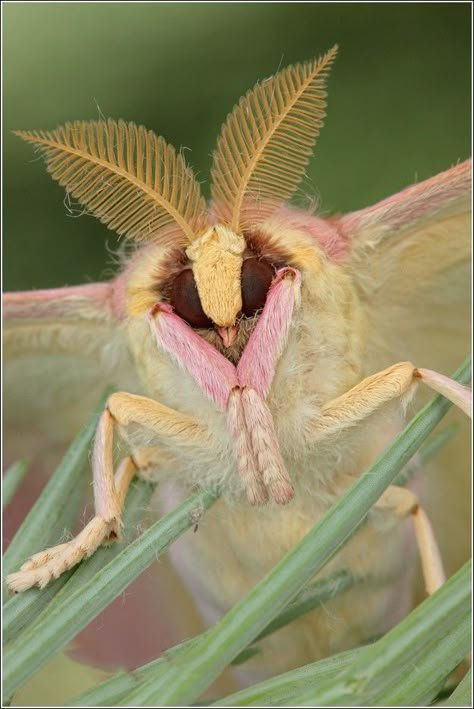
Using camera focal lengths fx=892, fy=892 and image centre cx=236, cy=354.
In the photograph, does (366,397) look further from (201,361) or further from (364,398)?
(201,361)

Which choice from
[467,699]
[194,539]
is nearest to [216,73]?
[194,539]

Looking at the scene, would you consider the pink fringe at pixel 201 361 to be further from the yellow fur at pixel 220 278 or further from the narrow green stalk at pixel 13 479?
the narrow green stalk at pixel 13 479

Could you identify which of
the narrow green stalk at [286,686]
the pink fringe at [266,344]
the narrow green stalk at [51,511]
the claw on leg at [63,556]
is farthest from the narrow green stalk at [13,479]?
the narrow green stalk at [286,686]

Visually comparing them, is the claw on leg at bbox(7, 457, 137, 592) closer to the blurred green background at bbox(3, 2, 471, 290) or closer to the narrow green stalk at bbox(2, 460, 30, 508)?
the narrow green stalk at bbox(2, 460, 30, 508)

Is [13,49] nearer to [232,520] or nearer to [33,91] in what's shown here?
[33,91]

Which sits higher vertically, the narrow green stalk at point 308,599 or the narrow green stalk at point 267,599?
the narrow green stalk at point 267,599

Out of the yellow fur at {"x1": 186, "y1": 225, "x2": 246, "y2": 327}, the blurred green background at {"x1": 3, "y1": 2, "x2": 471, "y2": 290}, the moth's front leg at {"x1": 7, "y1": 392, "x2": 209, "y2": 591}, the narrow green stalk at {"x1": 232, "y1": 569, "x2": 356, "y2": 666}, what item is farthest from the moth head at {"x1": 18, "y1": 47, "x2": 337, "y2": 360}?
the blurred green background at {"x1": 3, "y1": 2, "x2": 471, "y2": 290}
